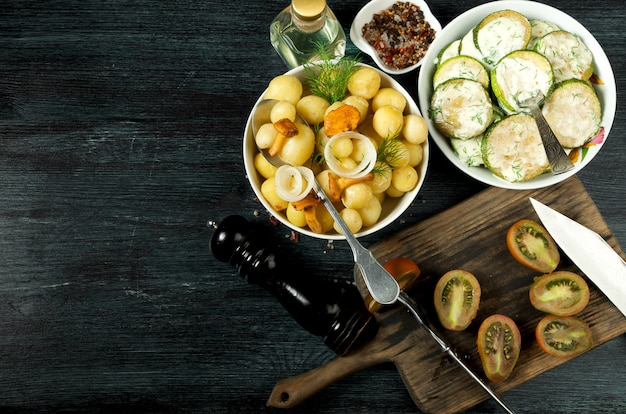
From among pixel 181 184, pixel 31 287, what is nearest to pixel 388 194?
pixel 181 184

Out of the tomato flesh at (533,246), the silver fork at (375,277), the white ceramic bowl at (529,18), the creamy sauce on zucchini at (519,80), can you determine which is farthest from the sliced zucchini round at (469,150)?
the silver fork at (375,277)

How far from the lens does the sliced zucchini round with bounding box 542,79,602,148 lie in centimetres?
128

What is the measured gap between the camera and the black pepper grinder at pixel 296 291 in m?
1.39

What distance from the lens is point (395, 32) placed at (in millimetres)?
1475

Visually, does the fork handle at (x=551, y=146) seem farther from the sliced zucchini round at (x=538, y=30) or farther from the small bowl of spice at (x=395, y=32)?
the small bowl of spice at (x=395, y=32)

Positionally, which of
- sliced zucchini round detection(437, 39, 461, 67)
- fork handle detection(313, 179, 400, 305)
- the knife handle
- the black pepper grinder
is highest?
sliced zucchini round detection(437, 39, 461, 67)

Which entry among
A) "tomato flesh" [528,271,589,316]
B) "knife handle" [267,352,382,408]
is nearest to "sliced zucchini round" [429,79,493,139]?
"tomato flesh" [528,271,589,316]

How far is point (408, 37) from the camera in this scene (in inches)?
57.9

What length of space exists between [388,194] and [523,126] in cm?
35

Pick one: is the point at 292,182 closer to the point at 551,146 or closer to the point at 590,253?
the point at 551,146

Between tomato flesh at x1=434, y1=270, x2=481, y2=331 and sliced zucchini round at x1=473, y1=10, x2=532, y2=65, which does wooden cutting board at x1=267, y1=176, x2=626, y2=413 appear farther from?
sliced zucchini round at x1=473, y1=10, x2=532, y2=65

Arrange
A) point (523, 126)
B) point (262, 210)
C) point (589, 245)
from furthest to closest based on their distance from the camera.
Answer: point (262, 210), point (589, 245), point (523, 126)

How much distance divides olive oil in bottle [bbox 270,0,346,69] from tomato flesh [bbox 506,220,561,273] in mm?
669

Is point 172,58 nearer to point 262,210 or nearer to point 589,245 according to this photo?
point 262,210
